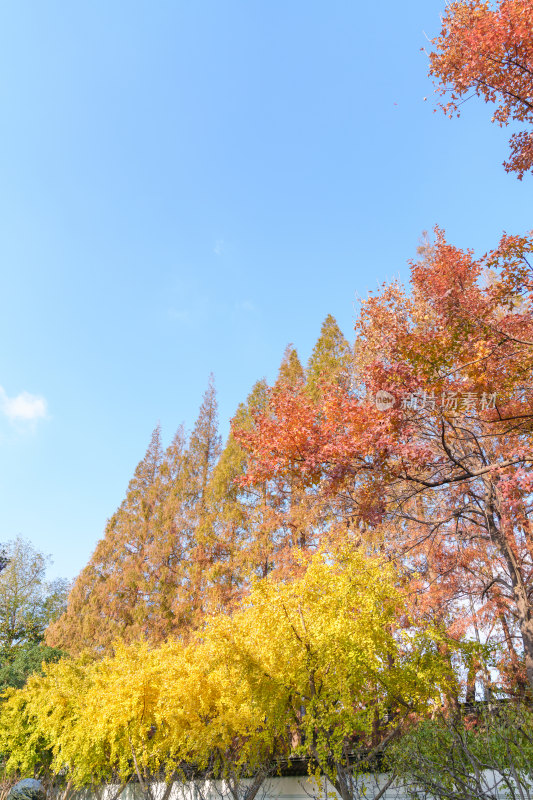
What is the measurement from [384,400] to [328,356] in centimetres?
1053

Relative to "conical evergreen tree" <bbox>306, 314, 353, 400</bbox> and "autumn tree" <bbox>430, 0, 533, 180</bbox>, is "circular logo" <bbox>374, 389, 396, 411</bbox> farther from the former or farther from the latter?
"conical evergreen tree" <bbox>306, 314, 353, 400</bbox>

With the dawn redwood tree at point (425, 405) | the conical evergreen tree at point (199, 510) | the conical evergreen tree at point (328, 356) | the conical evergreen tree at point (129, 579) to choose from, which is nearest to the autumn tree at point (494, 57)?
the dawn redwood tree at point (425, 405)

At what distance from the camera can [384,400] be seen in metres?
5.69

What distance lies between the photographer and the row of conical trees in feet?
47.4

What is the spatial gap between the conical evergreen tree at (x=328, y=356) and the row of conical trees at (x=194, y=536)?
0.04 meters

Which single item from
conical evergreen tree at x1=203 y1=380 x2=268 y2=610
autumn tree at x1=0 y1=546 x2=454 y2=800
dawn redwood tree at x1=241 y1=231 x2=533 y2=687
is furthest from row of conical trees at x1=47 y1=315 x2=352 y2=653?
dawn redwood tree at x1=241 y1=231 x2=533 y2=687

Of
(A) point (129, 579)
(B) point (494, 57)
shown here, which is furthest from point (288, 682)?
(A) point (129, 579)

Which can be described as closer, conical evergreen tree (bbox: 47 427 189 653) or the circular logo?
the circular logo

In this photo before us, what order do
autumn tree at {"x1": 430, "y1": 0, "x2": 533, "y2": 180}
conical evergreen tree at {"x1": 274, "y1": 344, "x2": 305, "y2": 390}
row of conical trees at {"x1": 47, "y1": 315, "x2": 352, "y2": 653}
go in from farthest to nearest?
conical evergreen tree at {"x1": 274, "y1": 344, "x2": 305, "y2": 390} → row of conical trees at {"x1": 47, "y1": 315, "x2": 352, "y2": 653} → autumn tree at {"x1": 430, "y1": 0, "x2": 533, "y2": 180}

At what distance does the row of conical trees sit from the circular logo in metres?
5.22

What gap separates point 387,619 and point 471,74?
646 cm

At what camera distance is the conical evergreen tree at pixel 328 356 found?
50.7ft

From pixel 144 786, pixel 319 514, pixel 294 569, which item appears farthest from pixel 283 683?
pixel 319 514

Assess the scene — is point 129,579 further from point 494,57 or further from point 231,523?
point 494,57
